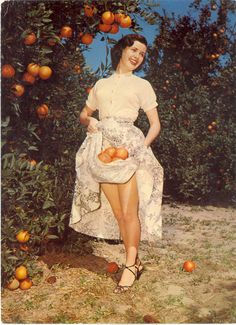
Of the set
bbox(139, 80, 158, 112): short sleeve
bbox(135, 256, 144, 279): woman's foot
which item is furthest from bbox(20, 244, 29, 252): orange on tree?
bbox(139, 80, 158, 112): short sleeve

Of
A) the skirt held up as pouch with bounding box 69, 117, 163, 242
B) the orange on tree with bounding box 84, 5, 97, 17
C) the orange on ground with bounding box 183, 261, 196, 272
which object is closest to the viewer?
the orange on tree with bounding box 84, 5, 97, 17

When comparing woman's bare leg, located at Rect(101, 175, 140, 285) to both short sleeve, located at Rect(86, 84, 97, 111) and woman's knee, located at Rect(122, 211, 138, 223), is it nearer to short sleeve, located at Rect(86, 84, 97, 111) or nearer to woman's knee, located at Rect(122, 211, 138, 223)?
woman's knee, located at Rect(122, 211, 138, 223)

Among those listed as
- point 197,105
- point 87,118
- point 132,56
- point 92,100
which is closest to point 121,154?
point 87,118

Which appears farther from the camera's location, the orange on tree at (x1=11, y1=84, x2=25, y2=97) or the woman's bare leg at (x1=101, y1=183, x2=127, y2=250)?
the woman's bare leg at (x1=101, y1=183, x2=127, y2=250)

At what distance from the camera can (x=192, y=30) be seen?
7.75 m

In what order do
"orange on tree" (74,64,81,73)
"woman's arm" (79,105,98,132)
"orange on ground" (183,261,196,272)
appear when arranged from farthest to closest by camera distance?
1. "orange on ground" (183,261,196,272)
2. "orange on tree" (74,64,81,73)
3. "woman's arm" (79,105,98,132)

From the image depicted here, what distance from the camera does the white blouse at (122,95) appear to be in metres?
4.21

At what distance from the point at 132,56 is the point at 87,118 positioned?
72cm

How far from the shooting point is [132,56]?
4238 mm

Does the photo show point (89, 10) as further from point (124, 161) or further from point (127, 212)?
point (127, 212)

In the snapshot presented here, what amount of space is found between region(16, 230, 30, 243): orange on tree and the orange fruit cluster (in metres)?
0.94

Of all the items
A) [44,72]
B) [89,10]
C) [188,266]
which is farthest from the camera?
[188,266]

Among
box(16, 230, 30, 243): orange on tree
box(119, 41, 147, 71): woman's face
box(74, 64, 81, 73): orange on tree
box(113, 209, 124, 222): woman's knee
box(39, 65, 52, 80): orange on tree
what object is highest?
box(119, 41, 147, 71): woman's face

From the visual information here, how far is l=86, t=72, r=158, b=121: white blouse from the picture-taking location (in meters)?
4.21
